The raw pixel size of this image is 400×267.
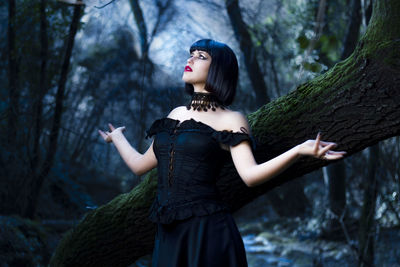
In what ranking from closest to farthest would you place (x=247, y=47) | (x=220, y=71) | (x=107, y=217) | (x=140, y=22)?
(x=220, y=71) < (x=107, y=217) < (x=140, y=22) < (x=247, y=47)

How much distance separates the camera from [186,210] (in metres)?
2.10

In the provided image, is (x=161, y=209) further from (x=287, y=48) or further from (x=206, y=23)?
(x=287, y=48)

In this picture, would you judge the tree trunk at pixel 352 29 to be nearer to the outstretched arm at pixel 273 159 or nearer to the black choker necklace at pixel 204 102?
the black choker necklace at pixel 204 102

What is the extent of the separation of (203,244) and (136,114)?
4.25m

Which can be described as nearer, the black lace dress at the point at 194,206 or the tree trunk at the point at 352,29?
the black lace dress at the point at 194,206

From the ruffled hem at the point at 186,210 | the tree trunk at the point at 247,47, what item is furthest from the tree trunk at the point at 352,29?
the ruffled hem at the point at 186,210

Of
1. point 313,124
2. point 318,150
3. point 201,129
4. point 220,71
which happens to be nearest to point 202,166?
point 201,129

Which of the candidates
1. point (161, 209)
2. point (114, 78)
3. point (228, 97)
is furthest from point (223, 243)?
point (114, 78)

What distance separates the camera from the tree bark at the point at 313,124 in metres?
2.26

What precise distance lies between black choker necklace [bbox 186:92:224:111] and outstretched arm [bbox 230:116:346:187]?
16 centimetres

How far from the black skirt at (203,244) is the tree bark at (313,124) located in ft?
2.24

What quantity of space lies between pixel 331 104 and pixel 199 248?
3.43 ft

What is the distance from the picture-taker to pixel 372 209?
4.84 m

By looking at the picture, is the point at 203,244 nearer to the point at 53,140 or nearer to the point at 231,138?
the point at 231,138
